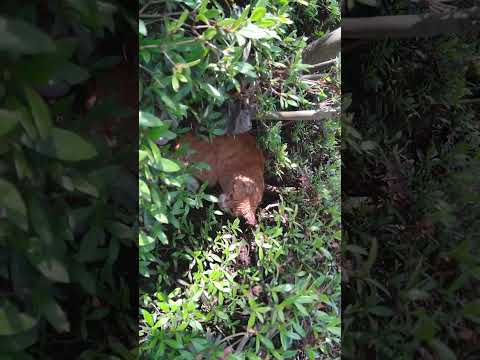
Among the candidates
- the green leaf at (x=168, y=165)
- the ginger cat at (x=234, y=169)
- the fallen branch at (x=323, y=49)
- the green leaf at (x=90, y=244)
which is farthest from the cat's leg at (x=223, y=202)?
the fallen branch at (x=323, y=49)

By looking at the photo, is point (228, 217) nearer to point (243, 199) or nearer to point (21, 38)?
point (243, 199)

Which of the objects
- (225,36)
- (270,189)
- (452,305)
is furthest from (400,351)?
(225,36)

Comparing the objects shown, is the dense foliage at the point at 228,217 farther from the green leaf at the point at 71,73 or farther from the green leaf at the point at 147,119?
the green leaf at the point at 71,73

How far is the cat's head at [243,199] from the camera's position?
1.08m

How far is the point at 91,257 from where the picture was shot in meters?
0.95

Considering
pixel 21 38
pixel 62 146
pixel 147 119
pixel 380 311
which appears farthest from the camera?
pixel 380 311

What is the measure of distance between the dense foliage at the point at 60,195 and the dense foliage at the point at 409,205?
574 millimetres

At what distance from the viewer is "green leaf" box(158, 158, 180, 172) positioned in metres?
0.95

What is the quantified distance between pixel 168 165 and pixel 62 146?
20 cm

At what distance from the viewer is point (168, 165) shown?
96 centimetres

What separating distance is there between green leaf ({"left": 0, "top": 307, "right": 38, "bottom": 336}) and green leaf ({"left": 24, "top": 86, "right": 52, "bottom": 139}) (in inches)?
11.4

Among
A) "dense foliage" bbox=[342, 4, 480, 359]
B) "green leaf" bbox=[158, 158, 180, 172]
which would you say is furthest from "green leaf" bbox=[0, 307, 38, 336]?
"dense foliage" bbox=[342, 4, 480, 359]

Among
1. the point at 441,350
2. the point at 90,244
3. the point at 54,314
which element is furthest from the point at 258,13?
the point at 441,350

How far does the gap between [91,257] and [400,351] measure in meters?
0.80
